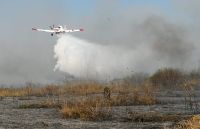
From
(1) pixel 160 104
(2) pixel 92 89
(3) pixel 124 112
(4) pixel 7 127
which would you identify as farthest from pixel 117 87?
(4) pixel 7 127

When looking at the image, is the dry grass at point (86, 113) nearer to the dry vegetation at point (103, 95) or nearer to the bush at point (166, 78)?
the dry vegetation at point (103, 95)

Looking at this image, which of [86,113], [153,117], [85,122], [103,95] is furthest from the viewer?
[103,95]

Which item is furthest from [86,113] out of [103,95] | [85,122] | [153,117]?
[103,95]

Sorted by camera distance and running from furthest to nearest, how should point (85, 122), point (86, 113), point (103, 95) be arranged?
point (103, 95) < point (86, 113) < point (85, 122)

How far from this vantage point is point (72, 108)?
35375mm

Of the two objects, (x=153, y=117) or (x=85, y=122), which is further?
(x=153, y=117)

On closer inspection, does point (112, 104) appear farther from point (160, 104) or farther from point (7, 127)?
point (7, 127)

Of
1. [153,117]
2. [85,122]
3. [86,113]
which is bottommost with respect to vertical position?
[85,122]

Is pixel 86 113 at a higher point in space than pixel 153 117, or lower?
higher

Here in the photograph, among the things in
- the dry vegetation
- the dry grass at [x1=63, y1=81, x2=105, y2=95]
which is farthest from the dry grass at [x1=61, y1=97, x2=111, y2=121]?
the dry grass at [x1=63, y1=81, x2=105, y2=95]

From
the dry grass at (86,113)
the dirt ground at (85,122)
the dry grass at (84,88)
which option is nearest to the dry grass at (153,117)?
the dirt ground at (85,122)

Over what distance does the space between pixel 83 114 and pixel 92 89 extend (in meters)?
33.2

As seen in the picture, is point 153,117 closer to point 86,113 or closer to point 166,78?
point 86,113

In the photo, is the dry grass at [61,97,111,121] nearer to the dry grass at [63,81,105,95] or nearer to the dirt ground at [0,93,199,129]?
the dirt ground at [0,93,199,129]
